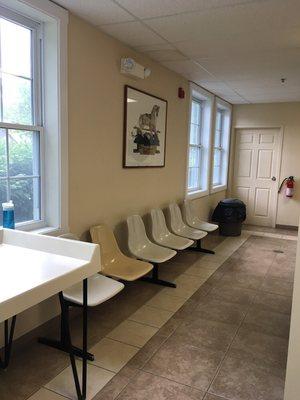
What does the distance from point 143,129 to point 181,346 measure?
7.57ft

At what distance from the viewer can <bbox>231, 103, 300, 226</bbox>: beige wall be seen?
6574 mm

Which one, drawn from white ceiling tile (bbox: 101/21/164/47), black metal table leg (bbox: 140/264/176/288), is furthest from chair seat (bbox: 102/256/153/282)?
white ceiling tile (bbox: 101/21/164/47)

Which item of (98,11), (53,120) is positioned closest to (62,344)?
(53,120)

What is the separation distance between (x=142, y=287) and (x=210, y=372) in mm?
1466

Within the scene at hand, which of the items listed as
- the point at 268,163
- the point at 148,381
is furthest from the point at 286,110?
the point at 148,381

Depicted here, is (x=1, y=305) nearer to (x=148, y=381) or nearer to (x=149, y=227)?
(x=148, y=381)

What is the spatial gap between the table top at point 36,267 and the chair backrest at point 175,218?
2.76m

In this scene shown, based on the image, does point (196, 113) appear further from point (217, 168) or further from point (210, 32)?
point (210, 32)

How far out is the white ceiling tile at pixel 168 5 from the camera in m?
2.41

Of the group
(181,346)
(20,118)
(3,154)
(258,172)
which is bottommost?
(181,346)

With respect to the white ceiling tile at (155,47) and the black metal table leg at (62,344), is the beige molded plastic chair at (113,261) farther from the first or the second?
the white ceiling tile at (155,47)

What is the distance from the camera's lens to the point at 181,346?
2.54 metres

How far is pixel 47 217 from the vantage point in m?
2.77

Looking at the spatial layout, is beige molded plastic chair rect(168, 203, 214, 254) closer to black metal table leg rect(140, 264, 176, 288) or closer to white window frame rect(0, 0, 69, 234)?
black metal table leg rect(140, 264, 176, 288)
